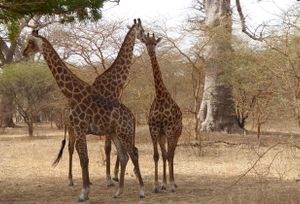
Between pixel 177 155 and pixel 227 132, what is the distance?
245 inches

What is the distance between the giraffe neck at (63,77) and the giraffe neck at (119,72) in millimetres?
317

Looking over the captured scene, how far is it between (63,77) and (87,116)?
725 mm

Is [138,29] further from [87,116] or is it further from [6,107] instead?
[6,107]

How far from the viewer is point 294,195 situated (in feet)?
22.6

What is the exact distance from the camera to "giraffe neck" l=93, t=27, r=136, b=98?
8.14m

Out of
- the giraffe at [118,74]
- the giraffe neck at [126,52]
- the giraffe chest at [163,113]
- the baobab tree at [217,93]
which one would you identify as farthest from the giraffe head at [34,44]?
the baobab tree at [217,93]

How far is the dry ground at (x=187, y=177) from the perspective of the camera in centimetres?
763

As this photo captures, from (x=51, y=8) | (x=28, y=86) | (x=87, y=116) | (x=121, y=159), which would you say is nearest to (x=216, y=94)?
(x=28, y=86)

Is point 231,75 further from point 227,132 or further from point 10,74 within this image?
point 10,74

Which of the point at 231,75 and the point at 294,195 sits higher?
the point at 231,75

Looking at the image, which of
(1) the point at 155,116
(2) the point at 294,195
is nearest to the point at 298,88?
(2) the point at 294,195

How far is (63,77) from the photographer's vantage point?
7.89 m

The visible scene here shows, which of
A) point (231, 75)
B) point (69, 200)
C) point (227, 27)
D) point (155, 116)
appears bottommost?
point (69, 200)

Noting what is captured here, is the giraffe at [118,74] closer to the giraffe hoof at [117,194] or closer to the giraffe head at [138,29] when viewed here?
the giraffe head at [138,29]
